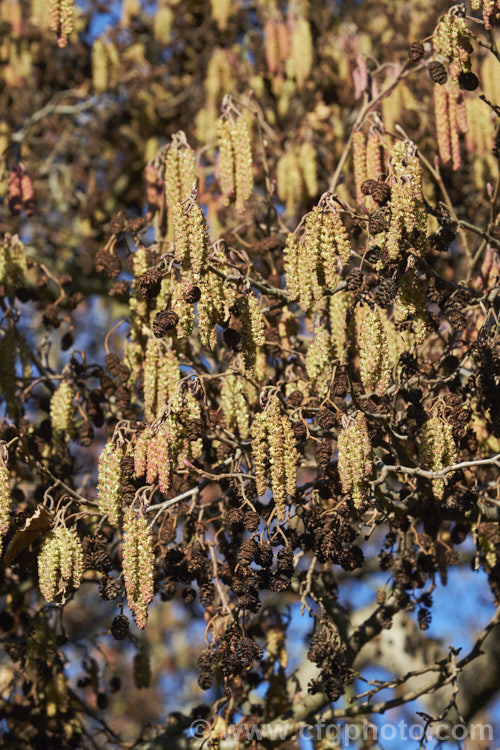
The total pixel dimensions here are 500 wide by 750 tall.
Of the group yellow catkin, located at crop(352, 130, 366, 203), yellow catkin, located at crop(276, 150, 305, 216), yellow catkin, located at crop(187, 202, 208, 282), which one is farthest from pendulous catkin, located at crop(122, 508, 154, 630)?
yellow catkin, located at crop(276, 150, 305, 216)

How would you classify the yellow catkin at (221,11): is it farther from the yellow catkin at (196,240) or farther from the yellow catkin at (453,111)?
the yellow catkin at (196,240)

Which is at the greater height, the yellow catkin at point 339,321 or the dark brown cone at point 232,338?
the yellow catkin at point 339,321

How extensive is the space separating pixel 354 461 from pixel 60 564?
1.16 meters

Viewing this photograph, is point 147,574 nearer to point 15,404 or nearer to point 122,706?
point 15,404

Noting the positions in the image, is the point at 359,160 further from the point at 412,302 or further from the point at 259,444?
the point at 259,444

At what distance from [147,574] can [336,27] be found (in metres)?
6.42

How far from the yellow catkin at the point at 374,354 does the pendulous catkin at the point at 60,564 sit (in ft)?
4.13

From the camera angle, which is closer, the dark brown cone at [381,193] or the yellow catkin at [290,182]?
the dark brown cone at [381,193]

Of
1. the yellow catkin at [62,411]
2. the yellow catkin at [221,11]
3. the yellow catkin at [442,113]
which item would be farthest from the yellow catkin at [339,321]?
the yellow catkin at [221,11]

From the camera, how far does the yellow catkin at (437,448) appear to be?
145 inches

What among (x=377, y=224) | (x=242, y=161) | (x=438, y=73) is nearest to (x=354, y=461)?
(x=377, y=224)

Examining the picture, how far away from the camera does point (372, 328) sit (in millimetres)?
3557

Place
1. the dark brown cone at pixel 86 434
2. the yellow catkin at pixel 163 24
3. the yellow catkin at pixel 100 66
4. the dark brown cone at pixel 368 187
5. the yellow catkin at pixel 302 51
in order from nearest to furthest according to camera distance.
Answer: the dark brown cone at pixel 368 187, the dark brown cone at pixel 86 434, the yellow catkin at pixel 302 51, the yellow catkin at pixel 100 66, the yellow catkin at pixel 163 24

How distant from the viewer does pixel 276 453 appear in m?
3.49
